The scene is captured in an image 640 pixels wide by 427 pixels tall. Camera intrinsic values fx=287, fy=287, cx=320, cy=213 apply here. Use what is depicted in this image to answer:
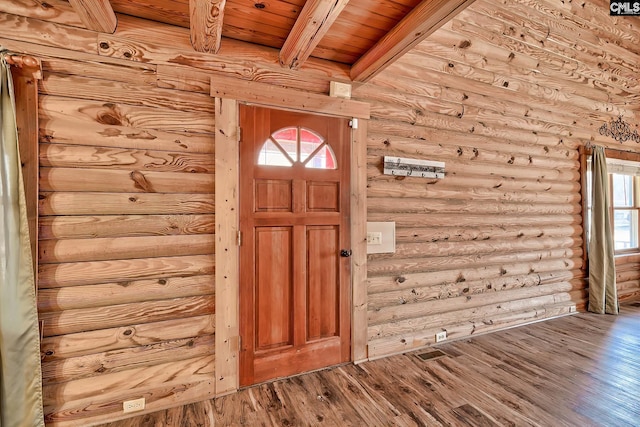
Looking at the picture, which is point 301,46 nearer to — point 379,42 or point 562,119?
point 379,42

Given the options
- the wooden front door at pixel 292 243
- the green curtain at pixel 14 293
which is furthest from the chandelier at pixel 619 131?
the green curtain at pixel 14 293

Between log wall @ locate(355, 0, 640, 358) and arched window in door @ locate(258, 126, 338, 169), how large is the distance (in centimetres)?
48

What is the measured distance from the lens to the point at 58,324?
1.73 m

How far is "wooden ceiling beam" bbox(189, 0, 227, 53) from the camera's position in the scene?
1529 mm

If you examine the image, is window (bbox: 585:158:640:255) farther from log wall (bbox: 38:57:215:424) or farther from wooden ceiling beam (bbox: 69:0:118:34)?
wooden ceiling beam (bbox: 69:0:118:34)

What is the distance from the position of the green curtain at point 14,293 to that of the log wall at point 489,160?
230 centimetres

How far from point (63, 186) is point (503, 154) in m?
4.03

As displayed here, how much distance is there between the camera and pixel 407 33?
1.84 meters

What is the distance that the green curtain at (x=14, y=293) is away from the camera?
1545 mm

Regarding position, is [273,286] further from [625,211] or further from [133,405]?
[625,211]

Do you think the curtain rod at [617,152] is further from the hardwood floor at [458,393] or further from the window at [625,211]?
the hardwood floor at [458,393]

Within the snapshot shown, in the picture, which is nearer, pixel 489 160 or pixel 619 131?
pixel 489 160

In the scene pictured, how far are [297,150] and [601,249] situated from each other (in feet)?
14.2
